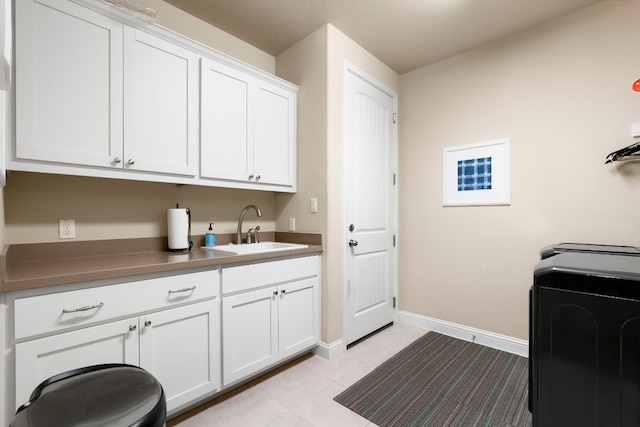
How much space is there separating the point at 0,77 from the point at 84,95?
111 cm

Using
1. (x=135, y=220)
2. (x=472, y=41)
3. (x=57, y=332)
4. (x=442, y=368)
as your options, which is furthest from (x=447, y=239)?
(x=57, y=332)

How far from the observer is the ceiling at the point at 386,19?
6.98 ft

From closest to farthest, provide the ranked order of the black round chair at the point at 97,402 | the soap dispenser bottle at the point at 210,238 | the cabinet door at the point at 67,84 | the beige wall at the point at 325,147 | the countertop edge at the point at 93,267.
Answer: the black round chair at the point at 97,402 → the countertop edge at the point at 93,267 → the cabinet door at the point at 67,84 → the soap dispenser bottle at the point at 210,238 → the beige wall at the point at 325,147

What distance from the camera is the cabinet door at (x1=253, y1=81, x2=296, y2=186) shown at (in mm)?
2320

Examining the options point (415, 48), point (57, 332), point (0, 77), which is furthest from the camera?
point (415, 48)

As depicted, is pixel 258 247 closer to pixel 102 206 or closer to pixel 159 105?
pixel 102 206

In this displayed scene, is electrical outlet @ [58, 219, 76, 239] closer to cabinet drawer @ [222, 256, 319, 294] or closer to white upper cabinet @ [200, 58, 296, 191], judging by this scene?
white upper cabinet @ [200, 58, 296, 191]

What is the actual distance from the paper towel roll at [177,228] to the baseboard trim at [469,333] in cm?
233

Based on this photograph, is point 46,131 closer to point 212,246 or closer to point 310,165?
point 212,246

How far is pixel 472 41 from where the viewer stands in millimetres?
2582

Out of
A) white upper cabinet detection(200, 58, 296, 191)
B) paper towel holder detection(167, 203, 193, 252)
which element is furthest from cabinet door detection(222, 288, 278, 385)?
→ white upper cabinet detection(200, 58, 296, 191)

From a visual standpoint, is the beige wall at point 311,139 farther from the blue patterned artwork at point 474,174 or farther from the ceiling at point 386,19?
the blue patterned artwork at point 474,174

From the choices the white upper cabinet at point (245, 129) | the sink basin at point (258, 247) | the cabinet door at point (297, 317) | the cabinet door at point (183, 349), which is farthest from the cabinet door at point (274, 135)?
the cabinet door at point (183, 349)

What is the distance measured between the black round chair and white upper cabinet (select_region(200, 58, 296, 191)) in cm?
136
